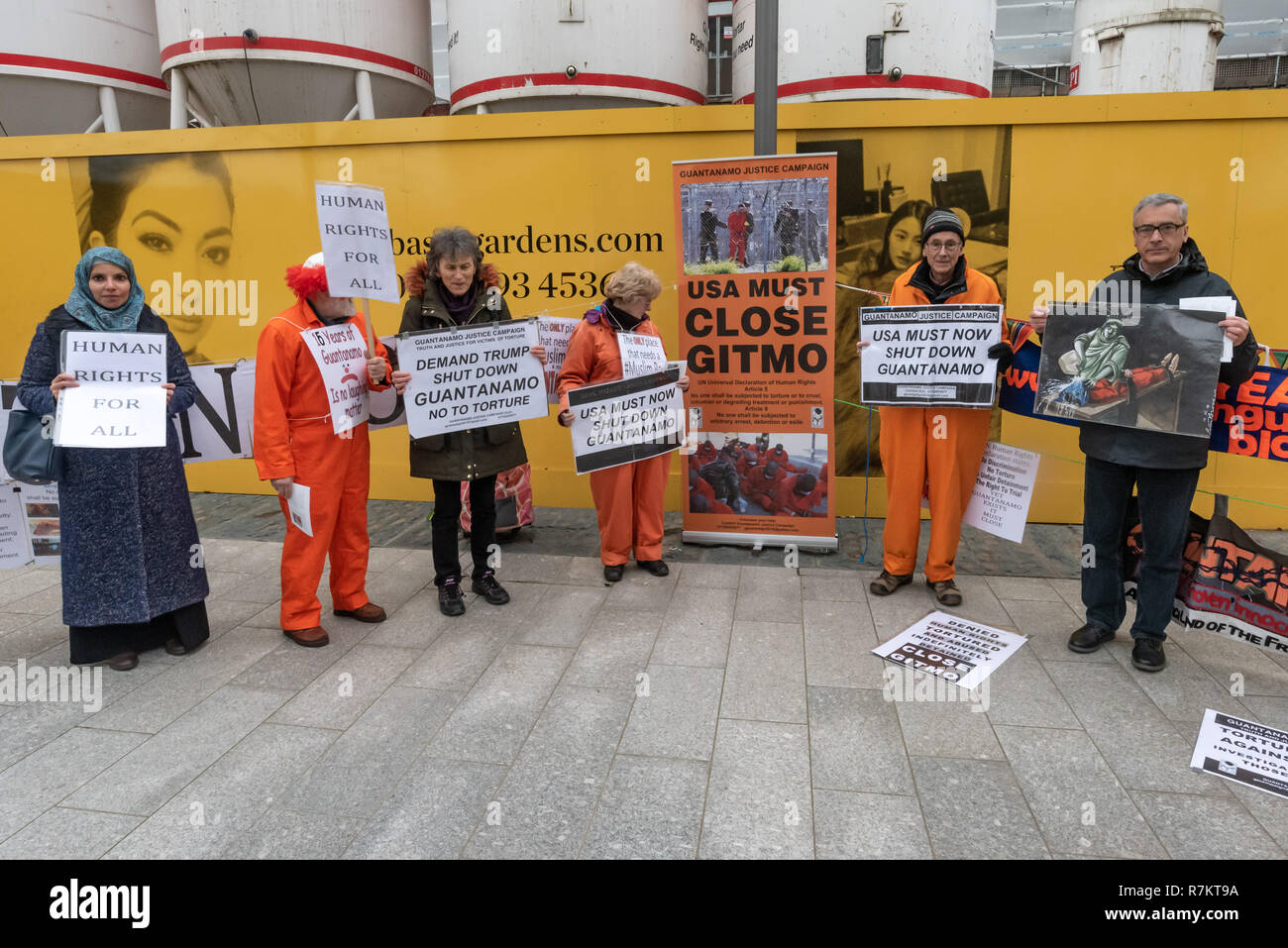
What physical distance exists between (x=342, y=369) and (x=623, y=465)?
5.93ft

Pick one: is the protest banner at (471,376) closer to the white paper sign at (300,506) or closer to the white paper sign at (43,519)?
the white paper sign at (300,506)

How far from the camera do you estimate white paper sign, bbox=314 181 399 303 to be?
12.8 feet

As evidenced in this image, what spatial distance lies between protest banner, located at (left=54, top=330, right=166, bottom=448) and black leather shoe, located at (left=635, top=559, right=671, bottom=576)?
291cm

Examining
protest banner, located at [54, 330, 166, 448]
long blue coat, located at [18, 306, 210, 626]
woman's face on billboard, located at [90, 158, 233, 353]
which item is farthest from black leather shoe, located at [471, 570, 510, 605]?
woman's face on billboard, located at [90, 158, 233, 353]

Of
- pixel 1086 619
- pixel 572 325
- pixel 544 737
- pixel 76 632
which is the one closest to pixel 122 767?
pixel 76 632

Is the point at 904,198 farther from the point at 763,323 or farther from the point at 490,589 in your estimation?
the point at 490,589

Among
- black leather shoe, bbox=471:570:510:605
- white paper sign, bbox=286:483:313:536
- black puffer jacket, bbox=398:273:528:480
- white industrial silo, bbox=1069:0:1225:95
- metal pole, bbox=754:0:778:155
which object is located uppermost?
white industrial silo, bbox=1069:0:1225:95

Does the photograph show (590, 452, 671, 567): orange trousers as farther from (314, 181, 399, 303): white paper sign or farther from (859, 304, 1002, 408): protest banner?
(314, 181, 399, 303): white paper sign

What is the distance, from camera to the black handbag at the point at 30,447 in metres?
3.84

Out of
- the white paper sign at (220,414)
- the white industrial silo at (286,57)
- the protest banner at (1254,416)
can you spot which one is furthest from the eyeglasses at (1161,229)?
the white industrial silo at (286,57)

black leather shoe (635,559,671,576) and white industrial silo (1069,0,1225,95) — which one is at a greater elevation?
white industrial silo (1069,0,1225,95)

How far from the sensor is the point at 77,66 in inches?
316

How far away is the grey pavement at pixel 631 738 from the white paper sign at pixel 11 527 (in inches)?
21.6

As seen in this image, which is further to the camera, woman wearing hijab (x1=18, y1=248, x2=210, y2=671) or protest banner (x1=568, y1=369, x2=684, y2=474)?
protest banner (x1=568, y1=369, x2=684, y2=474)
